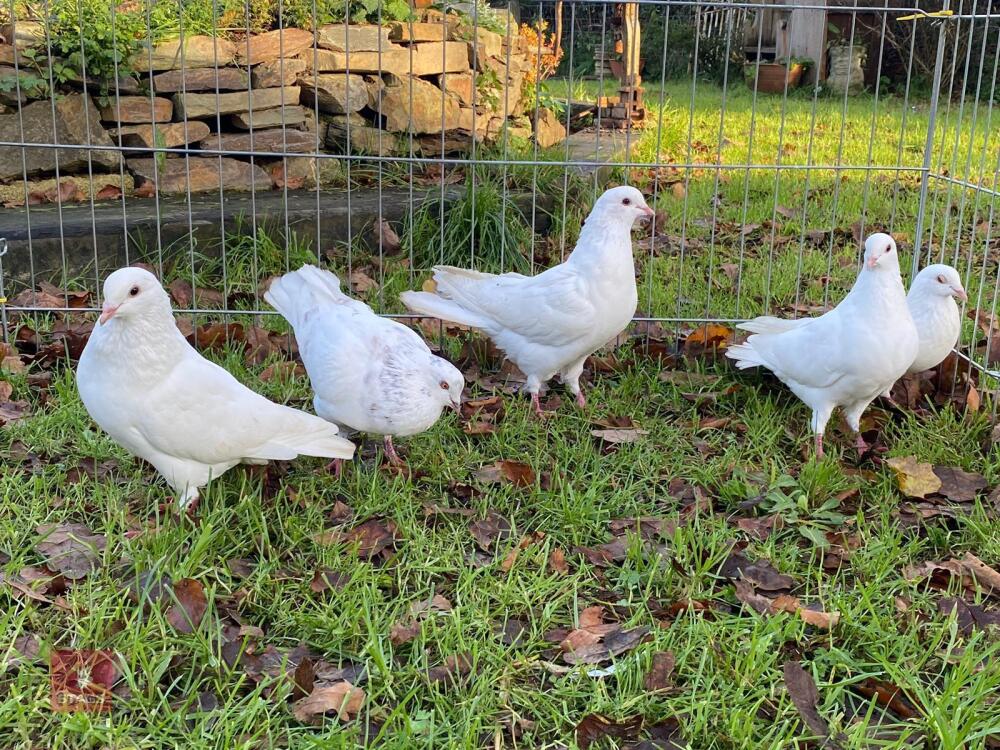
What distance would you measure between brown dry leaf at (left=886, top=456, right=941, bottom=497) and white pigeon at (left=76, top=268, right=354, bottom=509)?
2095 millimetres

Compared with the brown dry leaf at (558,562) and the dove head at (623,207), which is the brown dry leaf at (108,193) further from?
the brown dry leaf at (558,562)

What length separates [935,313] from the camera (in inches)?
169

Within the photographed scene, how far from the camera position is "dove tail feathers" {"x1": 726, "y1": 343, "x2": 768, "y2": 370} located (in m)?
4.47

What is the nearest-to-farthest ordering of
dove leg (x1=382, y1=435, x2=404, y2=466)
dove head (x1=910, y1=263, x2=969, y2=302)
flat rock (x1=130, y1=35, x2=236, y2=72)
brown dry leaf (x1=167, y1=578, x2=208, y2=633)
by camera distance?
brown dry leaf (x1=167, y1=578, x2=208, y2=633)
dove leg (x1=382, y1=435, x2=404, y2=466)
dove head (x1=910, y1=263, x2=969, y2=302)
flat rock (x1=130, y1=35, x2=236, y2=72)

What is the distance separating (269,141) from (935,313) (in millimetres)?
4458

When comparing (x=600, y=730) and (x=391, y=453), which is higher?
(x=391, y=453)

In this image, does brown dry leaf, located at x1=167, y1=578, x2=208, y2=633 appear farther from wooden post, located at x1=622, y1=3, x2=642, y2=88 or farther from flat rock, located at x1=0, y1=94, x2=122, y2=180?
wooden post, located at x1=622, y1=3, x2=642, y2=88

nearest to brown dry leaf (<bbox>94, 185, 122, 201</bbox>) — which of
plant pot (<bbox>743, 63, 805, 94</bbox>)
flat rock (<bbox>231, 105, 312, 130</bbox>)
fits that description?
flat rock (<bbox>231, 105, 312, 130</bbox>)

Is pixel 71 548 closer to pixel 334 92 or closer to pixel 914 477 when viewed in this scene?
pixel 914 477

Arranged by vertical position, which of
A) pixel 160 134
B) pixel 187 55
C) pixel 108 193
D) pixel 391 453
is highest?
pixel 187 55

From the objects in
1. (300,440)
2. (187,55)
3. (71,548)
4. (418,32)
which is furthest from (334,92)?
(71,548)

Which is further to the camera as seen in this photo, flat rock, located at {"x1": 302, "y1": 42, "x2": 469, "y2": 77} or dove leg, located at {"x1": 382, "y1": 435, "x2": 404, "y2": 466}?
flat rock, located at {"x1": 302, "y1": 42, "x2": 469, "y2": 77}

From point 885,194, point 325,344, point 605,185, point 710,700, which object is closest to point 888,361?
point 710,700

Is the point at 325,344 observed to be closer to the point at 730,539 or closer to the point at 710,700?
the point at 730,539
